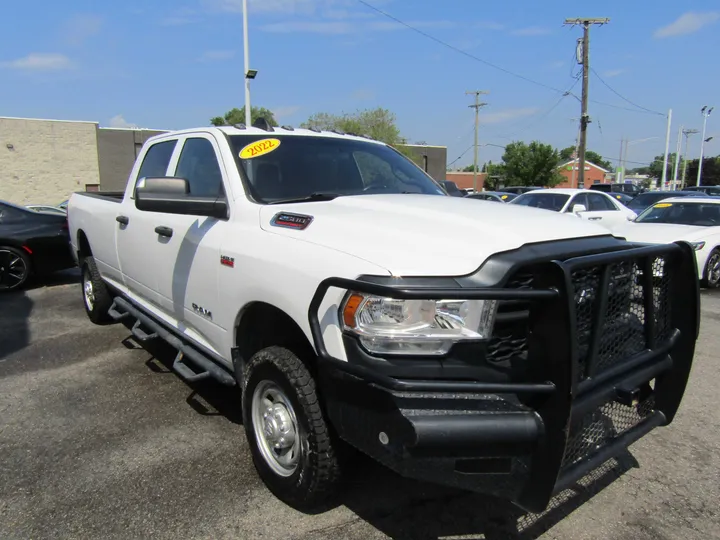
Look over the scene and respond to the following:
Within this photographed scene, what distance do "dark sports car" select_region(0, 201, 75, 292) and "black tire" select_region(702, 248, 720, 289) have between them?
10359 mm

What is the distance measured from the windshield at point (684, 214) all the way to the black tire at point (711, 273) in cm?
64

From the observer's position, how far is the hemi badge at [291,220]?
8.52ft

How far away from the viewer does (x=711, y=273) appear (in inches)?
347

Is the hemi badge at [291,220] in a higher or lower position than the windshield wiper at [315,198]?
lower

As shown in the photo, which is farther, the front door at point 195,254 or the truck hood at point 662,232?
the truck hood at point 662,232

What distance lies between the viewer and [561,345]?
190cm

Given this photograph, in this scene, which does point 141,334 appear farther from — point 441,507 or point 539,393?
point 539,393

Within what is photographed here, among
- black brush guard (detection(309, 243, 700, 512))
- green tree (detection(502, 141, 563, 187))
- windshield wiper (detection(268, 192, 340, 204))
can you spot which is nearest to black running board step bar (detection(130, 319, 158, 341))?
windshield wiper (detection(268, 192, 340, 204))

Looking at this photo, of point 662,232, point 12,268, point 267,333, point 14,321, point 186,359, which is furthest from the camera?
point 662,232

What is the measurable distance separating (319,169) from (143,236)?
5.24 feet

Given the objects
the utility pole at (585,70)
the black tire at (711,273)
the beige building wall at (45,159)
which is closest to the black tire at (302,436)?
the black tire at (711,273)

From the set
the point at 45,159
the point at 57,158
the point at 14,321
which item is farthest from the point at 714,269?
the point at 57,158

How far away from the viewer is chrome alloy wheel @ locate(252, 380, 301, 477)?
2.62 metres

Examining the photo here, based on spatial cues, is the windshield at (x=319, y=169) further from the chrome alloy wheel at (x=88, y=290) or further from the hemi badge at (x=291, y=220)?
the chrome alloy wheel at (x=88, y=290)
